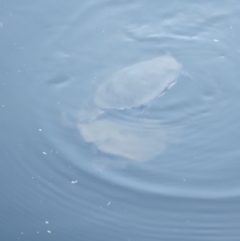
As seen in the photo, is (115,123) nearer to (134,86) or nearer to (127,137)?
(127,137)

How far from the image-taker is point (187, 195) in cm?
149

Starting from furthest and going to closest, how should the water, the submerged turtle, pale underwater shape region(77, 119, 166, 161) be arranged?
the submerged turtle → pale underwater shape region(77, 119, 166, 161) → the water

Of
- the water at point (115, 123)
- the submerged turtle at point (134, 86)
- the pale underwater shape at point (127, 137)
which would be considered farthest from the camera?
the submerged turtle at point (134, 86)

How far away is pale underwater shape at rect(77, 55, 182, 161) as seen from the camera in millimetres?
1646

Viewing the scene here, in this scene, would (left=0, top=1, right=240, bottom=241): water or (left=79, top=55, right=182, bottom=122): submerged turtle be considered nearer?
(left=0, top=1, right=240, bottom=241): water

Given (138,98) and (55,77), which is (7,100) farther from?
(138,98)

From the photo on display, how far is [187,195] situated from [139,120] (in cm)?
38

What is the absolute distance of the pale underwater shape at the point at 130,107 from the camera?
165 centimetres

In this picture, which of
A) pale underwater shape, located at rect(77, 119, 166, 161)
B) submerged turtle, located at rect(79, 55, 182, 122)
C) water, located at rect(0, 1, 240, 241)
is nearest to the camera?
water, located at rect(0, 1, 240, 241)

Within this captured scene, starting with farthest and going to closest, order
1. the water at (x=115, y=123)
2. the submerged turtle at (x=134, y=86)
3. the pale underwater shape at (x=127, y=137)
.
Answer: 1. the submerged turtle at (x=134, y=86)
2. the pale underwater shape at (x=127, y=137)
3. the water at (x=115, y=123)

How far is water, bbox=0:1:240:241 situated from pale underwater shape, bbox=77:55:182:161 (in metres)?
0.02

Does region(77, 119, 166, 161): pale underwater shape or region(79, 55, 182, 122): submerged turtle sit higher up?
region(79, 55, 182, 122): submerged turtle

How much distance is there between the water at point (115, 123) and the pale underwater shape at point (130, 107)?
22 mm

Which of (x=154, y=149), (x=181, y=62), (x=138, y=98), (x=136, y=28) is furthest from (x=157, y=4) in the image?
(x=154, y=149)
